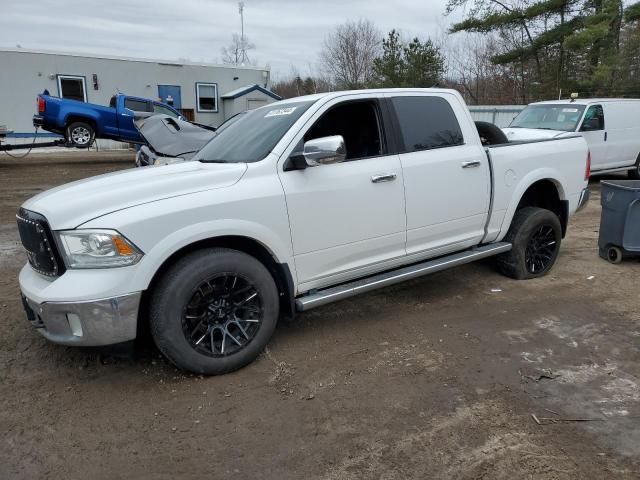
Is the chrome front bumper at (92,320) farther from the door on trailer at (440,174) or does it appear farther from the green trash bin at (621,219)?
the green trash bin at (621,219)

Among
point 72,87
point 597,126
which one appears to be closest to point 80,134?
point 72,87

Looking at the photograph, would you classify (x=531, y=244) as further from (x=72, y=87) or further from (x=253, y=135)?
(x=72, y=87)

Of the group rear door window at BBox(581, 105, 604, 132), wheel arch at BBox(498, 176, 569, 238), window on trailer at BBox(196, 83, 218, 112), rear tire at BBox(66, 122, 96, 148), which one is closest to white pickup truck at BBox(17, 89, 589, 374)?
wheel arch at BBox(498, 176, 569, 238)

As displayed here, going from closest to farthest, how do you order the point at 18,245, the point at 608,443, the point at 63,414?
the point at 608,443 < the point at 63,414 < the point at 18,245

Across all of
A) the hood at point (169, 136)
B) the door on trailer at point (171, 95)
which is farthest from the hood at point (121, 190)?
the door on trailer at point (171, 95)

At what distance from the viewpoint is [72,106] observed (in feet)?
52.9

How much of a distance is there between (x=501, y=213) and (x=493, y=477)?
2985 mm

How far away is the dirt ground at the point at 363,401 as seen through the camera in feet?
8.80

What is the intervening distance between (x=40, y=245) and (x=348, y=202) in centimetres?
212

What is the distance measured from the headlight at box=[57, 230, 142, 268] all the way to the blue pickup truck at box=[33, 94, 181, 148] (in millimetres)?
14009

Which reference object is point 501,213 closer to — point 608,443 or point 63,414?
point 608,443

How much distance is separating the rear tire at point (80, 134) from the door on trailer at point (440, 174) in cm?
1456

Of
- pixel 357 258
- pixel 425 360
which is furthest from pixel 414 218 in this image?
pixel 425 360

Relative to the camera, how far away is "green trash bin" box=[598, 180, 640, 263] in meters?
5.77
